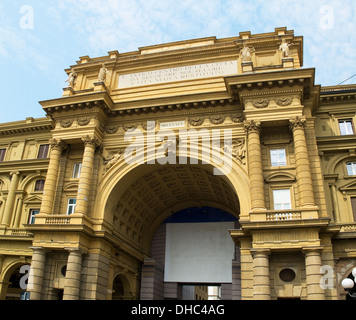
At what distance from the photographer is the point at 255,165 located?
23812 mm

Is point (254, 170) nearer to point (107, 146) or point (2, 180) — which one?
point (107, 146)

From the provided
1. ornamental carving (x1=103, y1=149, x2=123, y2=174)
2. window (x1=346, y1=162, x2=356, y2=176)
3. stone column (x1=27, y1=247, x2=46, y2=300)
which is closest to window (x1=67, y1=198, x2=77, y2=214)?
ornamental carving (x1=103, y1=149, x2=123, y2=174)

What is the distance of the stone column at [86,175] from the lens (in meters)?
25.7

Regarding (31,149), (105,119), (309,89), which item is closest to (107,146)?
(105,119)

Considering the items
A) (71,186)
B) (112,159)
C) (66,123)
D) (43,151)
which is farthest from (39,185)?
(112,159)

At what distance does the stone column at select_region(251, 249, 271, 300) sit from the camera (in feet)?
67.5

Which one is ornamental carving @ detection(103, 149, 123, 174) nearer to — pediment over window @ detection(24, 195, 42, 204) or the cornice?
pediment over window @ detection(24, 195, 42, 204)

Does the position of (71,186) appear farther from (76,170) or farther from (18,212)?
(18,212)

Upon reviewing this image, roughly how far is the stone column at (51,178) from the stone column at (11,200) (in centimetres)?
785

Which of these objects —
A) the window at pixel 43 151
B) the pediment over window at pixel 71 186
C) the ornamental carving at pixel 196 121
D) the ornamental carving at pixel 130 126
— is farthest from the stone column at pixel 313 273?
the window at pixel 43 151

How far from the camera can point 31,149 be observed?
35000 mm

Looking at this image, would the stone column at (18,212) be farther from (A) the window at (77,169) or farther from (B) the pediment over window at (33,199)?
(A) the window at (77,169)

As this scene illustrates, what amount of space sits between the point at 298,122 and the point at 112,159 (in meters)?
13.6
